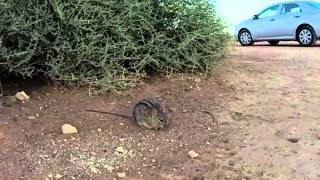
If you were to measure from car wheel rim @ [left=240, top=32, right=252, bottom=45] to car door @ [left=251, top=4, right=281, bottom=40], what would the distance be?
230 mm

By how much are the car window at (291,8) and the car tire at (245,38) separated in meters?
1.46

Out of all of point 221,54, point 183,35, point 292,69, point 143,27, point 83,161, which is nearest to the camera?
point 83,161

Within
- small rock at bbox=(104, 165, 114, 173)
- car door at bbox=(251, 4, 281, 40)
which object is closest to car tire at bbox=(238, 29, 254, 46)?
car door at bbox=(251, 4, 281, 40)

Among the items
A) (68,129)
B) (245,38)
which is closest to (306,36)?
(245,38)

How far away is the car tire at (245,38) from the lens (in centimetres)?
1812

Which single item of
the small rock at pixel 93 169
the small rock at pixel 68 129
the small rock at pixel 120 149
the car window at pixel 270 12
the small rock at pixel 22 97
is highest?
the car window at pixel 270 12

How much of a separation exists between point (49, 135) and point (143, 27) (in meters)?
1.67

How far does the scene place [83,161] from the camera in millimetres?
4855

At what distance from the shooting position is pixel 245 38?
18250 millimetres

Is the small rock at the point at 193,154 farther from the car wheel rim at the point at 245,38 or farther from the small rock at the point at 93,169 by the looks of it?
the car wheel rim at the point at 245,38

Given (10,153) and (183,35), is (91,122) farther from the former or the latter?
(183,35)

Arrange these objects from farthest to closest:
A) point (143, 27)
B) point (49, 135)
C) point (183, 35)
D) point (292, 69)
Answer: point (292, 69)
point (183, 35)
point (143, 27)
point (49, 135)

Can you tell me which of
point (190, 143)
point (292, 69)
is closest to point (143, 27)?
point (190, 143)

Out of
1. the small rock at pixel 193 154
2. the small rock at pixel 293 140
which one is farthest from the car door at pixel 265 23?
the small rock at pixel 193 154
